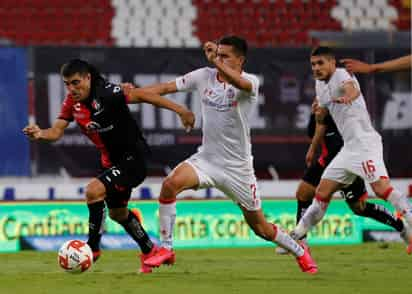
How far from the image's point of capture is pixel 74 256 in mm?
9812

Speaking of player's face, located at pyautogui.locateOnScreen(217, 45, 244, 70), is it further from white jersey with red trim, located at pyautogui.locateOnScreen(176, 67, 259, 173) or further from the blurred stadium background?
the blurred stadium background

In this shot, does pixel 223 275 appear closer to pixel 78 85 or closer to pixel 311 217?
pixel 311 217

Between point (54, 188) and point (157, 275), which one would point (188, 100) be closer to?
point (54, 188)

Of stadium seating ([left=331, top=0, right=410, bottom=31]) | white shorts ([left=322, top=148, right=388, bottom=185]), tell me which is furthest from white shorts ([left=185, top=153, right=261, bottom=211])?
stadium seating ([left=331, top=0, right=410, bottom=31])

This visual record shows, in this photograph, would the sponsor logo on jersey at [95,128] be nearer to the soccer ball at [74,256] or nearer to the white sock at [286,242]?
the soccer ball at [74,256]

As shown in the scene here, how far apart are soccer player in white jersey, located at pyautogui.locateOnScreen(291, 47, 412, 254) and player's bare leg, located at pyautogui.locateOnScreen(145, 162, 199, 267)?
6.77 ft

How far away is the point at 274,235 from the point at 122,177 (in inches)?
60.0

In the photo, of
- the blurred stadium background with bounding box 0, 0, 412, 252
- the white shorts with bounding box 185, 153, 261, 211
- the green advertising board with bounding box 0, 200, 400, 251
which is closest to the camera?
the white shorts with bounding box 185, 153, 261, 211

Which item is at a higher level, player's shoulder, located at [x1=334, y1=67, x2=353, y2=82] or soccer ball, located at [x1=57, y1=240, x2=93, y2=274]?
player's shoulder, located at [x1=334, y1=67, x2=353, y2=82]

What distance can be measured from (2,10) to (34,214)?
568 cm

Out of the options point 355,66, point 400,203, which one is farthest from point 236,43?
point 400,203

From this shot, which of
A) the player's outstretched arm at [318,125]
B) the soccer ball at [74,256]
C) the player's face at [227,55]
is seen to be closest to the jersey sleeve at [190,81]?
the player's face at [227,55]

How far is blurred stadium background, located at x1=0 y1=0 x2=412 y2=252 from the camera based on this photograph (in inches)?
643

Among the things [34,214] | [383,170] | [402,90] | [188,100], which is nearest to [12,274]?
[383,170]
